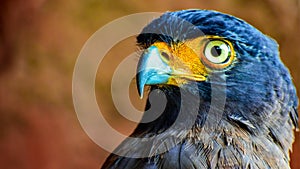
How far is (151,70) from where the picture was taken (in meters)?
1.53

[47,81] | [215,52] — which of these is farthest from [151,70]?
[47,81]

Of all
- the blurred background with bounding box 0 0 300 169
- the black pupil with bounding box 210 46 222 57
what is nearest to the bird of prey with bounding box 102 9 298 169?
the black pupil with bounding box 210 46 222 57

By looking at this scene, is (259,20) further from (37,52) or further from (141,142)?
(141,142)

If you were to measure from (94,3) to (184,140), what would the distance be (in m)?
1.44

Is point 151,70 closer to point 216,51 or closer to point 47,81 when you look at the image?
point 216,51

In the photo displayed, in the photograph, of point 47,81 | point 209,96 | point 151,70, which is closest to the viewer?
point 151,70

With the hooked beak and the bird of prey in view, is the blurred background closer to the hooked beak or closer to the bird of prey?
the bird of prey

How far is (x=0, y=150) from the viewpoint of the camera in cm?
285

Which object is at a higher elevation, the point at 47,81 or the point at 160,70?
the point at 47,81

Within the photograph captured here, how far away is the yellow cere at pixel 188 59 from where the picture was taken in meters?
1.59

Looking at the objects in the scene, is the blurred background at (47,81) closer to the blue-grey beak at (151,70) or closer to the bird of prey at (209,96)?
the bird of prey at (209,96)

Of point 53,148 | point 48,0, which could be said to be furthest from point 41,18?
point 53,148

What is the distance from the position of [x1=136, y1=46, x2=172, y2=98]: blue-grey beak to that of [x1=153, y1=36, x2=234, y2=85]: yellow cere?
2cm

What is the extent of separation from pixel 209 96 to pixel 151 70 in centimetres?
20
